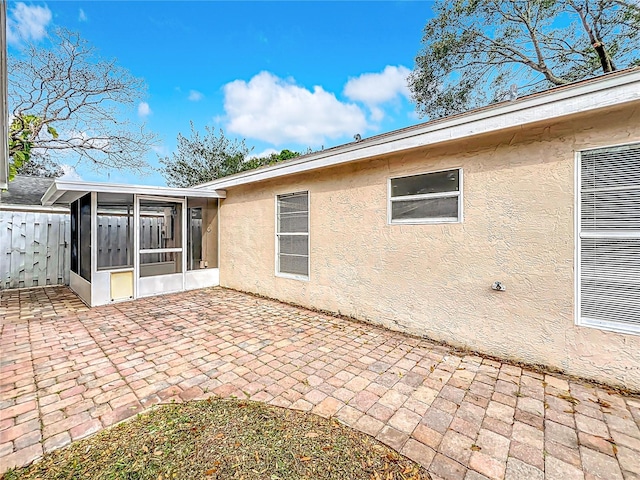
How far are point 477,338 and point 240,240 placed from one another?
596 centimetres

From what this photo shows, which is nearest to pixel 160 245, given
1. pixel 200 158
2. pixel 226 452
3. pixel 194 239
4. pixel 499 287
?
pixel 194 239

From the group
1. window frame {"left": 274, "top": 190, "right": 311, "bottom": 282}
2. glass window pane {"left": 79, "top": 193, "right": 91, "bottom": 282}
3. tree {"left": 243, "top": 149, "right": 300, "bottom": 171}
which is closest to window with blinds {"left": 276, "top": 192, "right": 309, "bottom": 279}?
window frame {"left": 274, "top": 190, "right": 311, "bottom": 282}

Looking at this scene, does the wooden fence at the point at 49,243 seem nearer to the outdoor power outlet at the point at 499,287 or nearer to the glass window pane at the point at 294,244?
the glass window pane at the point at 294,244

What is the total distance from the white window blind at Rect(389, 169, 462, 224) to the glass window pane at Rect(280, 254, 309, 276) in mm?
2269

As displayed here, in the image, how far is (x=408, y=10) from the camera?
8.62m

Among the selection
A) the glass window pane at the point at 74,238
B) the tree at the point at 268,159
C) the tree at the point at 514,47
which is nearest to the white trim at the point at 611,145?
the tree at the point at 514,47

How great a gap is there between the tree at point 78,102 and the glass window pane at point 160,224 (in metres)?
3.90

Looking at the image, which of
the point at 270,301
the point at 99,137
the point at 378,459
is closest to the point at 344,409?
the point at 378,459

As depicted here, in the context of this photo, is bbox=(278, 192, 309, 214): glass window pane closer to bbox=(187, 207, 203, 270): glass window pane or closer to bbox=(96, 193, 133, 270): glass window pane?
bbox=(187, 207, 203, 270): glass window pane

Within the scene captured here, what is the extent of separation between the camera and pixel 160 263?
7379 millimetres

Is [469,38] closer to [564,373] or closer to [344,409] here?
[564,373]

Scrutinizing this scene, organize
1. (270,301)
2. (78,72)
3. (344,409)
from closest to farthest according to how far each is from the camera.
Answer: (344,409) → (270,301) → (78,72)

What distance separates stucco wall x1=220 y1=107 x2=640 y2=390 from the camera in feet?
10.7

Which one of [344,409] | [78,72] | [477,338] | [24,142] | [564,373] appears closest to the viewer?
[344,409]
